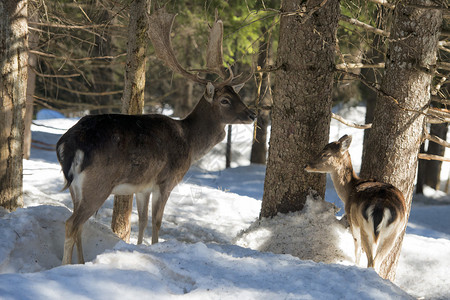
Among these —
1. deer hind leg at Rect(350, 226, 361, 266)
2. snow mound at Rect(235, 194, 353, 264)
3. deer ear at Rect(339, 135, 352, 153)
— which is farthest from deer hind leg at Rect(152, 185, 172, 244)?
deer ear at Rect(339, 135, 352, 153)

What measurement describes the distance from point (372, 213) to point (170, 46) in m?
3.21

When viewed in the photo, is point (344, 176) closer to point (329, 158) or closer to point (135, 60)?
point (329, 158)

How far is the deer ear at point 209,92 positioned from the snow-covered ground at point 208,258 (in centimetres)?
176

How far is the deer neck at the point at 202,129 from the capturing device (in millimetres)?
5730

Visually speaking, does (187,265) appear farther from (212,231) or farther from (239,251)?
(212,231)

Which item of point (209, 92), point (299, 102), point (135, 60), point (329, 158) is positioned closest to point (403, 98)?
point (329, 158)

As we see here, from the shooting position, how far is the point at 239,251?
178 inches

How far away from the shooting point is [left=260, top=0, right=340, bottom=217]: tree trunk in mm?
5699

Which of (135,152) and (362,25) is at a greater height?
(362,25)

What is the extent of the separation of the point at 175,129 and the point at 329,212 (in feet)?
7.15

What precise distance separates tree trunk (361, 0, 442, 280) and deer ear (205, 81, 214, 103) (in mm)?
2073

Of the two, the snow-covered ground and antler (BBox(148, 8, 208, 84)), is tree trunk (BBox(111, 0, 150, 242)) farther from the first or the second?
the snow-covered ground

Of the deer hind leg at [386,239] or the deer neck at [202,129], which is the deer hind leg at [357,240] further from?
the deer neck at [202,129]

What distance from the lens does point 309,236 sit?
5715 mm
